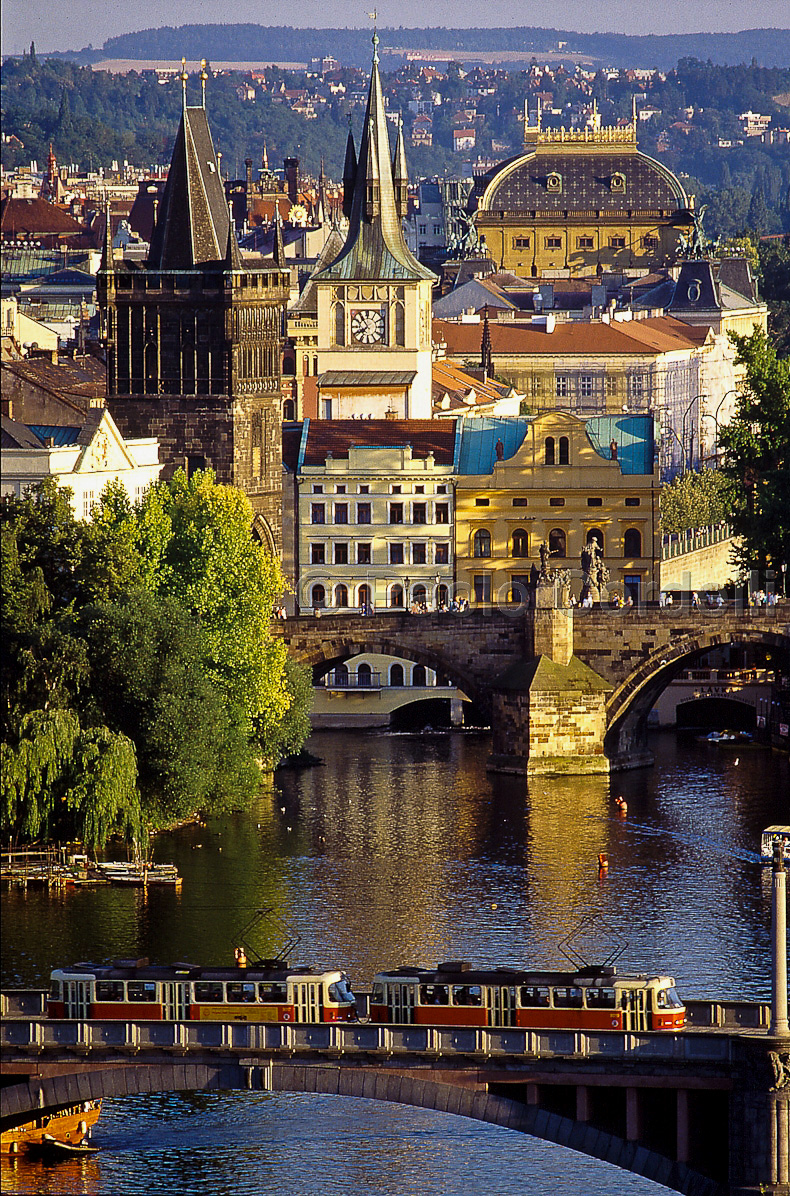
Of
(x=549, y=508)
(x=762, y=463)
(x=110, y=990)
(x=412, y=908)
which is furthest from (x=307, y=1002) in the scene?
(x=762, y=463)

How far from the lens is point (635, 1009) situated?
233ft

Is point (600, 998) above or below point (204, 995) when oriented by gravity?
above

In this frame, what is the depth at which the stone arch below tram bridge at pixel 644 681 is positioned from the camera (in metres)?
130

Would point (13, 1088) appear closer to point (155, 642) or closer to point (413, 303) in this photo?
point (155, 642)

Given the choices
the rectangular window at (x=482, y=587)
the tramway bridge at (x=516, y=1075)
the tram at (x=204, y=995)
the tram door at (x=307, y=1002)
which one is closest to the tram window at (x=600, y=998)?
the tramway bridge at (x=516, y=1075)

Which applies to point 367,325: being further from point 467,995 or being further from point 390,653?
point 467,995

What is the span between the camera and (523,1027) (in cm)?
6975

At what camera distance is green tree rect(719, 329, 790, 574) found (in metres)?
142

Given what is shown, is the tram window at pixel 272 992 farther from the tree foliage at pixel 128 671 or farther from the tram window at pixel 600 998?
the tree foliage at pixel 128 671

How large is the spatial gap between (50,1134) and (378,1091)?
12779 millimetres

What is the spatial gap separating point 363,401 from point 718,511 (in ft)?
71.9

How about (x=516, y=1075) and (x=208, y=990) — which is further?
(x=208, y=990)

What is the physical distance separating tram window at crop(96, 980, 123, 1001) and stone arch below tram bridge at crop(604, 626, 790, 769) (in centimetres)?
5759

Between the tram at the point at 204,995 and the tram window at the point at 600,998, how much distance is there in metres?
5.07
